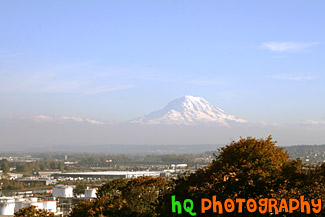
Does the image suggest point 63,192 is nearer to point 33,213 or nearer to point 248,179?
point 33,213

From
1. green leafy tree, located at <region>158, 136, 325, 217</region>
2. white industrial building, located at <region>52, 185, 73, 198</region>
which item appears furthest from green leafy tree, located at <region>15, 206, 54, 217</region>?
white industrial building, located at <region>52, 185, 73, 198</region>

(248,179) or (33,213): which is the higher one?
(248,179)

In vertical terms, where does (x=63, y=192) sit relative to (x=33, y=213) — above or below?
below

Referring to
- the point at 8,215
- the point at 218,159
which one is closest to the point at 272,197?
the point at 218,159

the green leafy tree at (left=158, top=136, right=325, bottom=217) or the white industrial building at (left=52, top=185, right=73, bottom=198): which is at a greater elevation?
the green leafy tree at (left=158, top=136, right=325, bottom=217)

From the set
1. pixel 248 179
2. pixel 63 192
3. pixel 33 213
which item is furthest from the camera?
pixel 63 192

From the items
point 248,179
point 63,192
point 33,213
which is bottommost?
point 63,192

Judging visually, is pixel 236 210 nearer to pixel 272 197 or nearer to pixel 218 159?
pixel 272 197

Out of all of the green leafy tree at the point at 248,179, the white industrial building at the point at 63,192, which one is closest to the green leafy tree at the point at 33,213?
the green leafy tree at the point at 248,179

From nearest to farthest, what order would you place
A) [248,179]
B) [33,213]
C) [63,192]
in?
1. [248,179]
2. [33,213]
3. [63,192]

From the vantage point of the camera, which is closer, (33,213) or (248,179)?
→ (248,179)

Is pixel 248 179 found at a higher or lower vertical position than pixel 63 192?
higher

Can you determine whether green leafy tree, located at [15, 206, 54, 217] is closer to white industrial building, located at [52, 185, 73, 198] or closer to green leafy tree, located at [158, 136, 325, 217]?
green leafy tree, located at [158, 136, 325, 217]

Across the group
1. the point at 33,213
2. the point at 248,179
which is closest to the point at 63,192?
the point at 33,213
